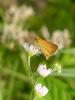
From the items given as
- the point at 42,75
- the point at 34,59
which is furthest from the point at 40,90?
the point at 34,59

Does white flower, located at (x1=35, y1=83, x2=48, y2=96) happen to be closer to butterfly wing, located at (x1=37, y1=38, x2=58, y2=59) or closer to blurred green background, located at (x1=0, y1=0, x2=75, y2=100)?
butterfly wing, located at (x1=37, y1=38, x2=58, y2=59)

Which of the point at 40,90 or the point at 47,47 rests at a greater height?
the point at 47,47

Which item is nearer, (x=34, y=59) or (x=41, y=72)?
(x=41, y=72)

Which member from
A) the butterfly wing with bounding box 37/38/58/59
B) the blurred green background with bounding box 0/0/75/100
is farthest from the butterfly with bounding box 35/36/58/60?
the blurred green background with bounding box 0/0/75/100

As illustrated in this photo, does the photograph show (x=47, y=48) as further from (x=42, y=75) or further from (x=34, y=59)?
(x=34, y=59)

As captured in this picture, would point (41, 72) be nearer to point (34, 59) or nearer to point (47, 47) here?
point (47, 47)

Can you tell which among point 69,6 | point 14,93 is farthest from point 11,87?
point 69,6

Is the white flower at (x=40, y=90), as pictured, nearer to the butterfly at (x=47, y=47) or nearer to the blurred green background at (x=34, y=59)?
the butterfly at (x=47, y=47)

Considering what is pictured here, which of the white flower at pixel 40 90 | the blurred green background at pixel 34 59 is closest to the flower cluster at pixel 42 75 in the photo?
the white flower at pixel 40 90
